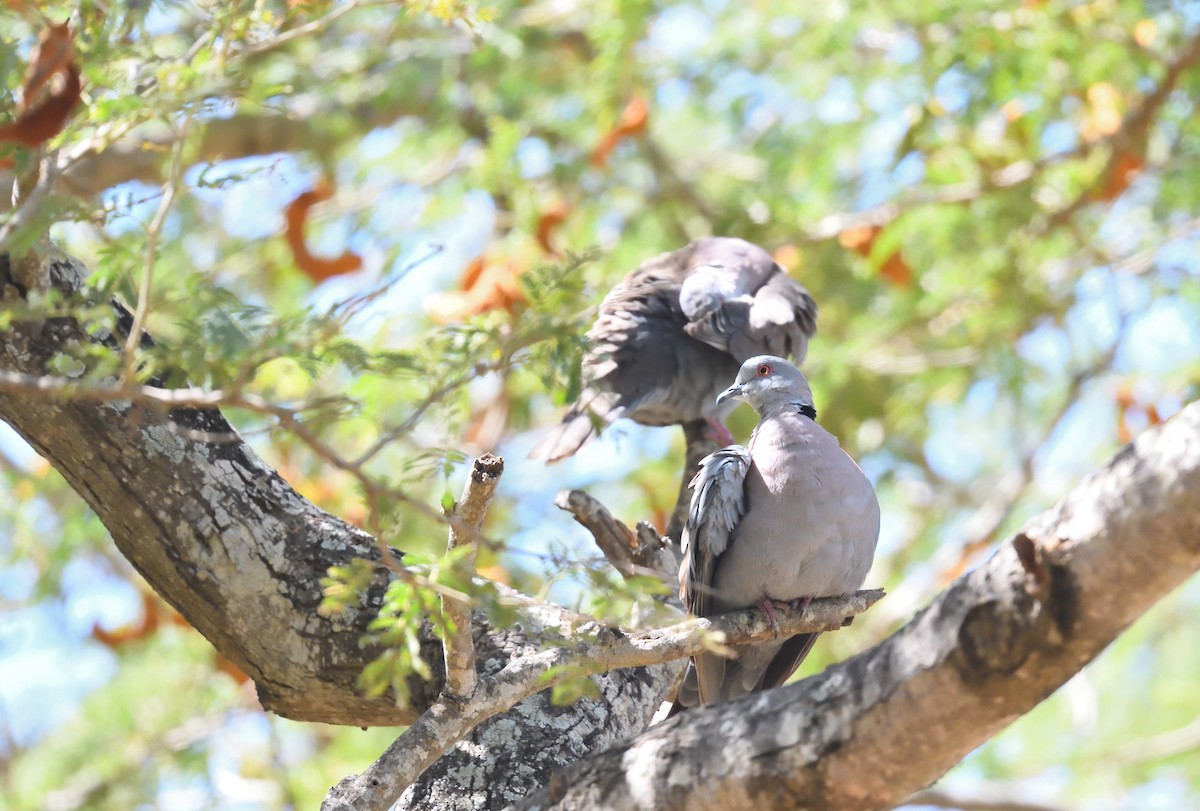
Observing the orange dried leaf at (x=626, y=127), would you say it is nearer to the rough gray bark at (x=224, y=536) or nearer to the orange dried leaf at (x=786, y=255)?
the orange dried leaf at (x=786, y=255)

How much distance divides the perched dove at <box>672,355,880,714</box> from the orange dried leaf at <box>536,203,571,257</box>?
2.80 m

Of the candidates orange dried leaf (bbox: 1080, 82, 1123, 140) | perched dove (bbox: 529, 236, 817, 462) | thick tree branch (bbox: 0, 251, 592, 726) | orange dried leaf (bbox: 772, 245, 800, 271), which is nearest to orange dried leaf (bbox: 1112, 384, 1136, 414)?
orange dried leaf (bbox: 1080, 82, 1123, 140)

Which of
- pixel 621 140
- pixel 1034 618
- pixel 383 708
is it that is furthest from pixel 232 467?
pixel 621 140

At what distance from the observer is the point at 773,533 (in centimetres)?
384

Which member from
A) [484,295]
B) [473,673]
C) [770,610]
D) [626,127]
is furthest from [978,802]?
[473,673]

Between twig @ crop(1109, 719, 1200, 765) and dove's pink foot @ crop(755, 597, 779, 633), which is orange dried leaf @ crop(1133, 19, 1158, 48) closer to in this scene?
twig @ crop(1109, 719, 1200, 765)

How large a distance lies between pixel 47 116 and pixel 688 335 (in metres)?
3.57

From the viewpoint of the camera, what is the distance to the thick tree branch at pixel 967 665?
6.18ft

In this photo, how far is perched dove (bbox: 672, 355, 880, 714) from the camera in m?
3.80

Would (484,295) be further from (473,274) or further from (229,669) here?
(229,669)

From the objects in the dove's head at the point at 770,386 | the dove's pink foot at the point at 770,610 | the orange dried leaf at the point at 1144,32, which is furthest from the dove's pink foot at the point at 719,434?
the orange dried leaf at the point at 1144,32

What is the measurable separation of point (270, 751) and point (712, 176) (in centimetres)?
489

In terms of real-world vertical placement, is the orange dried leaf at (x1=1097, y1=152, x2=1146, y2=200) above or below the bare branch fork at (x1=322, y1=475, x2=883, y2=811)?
below

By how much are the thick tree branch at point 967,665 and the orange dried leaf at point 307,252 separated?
506cm
